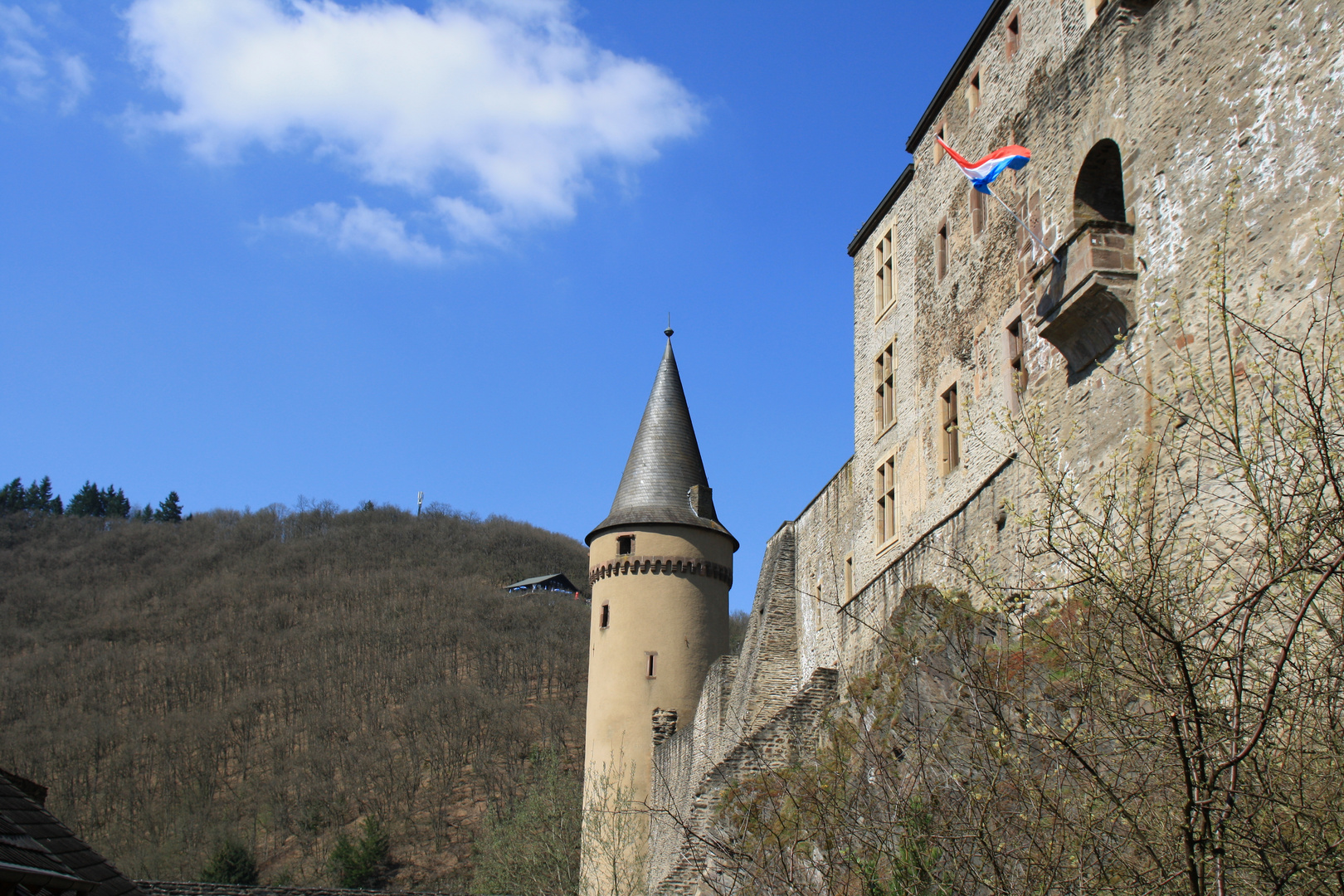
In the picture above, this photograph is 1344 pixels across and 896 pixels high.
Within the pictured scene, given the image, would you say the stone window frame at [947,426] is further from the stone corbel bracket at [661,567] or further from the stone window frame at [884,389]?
the stone corbel bracket at [661,567]

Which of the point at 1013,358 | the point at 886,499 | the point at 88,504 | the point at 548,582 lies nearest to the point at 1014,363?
the point at 1013,358

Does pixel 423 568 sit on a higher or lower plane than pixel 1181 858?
higher

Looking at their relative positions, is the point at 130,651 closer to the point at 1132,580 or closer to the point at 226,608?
the point at 226,608

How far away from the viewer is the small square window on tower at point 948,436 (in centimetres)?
1719

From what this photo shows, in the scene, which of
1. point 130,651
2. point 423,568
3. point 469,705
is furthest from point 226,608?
point 469,705

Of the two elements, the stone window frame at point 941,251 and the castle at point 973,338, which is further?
the stone window frame at point 941,251

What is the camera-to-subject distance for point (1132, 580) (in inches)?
245

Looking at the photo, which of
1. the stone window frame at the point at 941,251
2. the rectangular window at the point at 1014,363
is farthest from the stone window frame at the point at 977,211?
the rectangular window at the point at 1014,363

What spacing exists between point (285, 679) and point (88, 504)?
202 feet

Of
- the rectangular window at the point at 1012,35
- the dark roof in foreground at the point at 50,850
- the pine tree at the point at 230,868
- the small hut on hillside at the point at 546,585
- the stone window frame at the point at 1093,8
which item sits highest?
the small hut on hillside at the point at 546,585

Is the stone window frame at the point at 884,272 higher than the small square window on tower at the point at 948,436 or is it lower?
higher

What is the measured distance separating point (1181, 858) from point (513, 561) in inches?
4048

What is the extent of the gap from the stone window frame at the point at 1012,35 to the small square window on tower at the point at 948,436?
184 inches

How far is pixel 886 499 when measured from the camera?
19.7 metres
